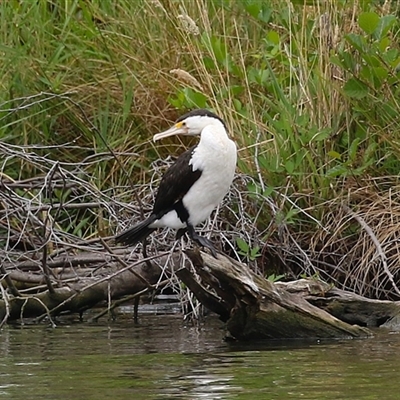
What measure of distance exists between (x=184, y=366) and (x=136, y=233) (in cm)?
140

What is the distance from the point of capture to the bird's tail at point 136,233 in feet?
20.6

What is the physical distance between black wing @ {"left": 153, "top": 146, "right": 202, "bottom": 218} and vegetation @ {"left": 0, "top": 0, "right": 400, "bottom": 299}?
31 cm

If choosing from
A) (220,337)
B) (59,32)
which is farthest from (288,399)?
(59,32)

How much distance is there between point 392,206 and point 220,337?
1480mm

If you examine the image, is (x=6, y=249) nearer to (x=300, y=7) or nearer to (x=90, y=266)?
(x=90, y=266)

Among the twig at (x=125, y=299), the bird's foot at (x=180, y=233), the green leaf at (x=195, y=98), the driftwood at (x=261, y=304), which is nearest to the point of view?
the driftwood at (x=261, y=304)

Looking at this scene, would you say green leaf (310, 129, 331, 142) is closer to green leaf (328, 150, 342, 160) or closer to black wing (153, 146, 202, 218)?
green leaf (328, 150, 342, 160)

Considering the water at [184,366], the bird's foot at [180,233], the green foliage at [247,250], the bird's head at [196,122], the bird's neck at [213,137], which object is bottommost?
the water at [184,366]

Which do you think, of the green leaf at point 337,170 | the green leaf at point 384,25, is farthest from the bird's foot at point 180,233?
the green leaf at point 384,25

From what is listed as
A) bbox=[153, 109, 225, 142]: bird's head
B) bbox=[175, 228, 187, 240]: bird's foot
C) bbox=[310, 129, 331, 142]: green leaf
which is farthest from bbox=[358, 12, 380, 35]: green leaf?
bbox=[175, 228, 187, 240]: bird's foot

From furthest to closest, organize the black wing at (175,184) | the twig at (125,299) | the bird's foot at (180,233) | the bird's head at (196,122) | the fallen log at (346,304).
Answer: the twig at (125,299)
the bird's foot at (180,233)
the bird's head at (196,122)
the black wing at (175,184)
the fallen log at (346,304)

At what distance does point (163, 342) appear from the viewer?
5914mm

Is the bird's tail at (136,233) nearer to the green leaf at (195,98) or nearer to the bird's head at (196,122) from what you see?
the bird's head at (196,122)

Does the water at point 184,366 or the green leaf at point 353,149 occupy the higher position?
the green leaf at point 353,149
